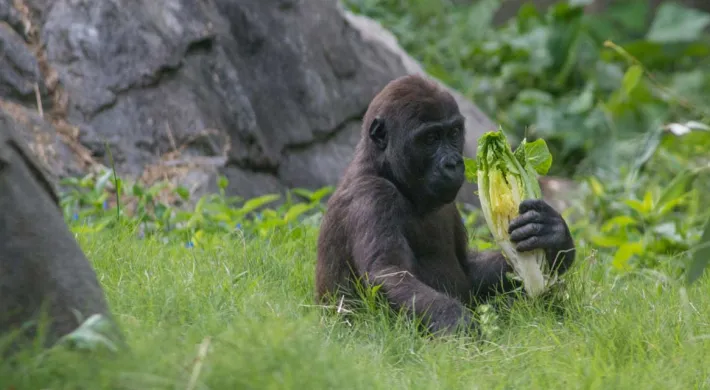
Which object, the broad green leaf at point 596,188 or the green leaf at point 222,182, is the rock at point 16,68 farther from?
the broad green leaf at point 596,188

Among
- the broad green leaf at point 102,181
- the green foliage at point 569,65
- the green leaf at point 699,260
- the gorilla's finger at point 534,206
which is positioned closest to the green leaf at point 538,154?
the gorilla's finger at point 534,206

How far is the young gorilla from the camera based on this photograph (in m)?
5.45

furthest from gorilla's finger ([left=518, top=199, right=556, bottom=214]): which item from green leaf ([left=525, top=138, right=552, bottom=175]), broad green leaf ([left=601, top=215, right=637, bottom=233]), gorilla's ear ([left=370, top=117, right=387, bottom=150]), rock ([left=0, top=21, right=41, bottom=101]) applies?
rock ([left=0, top=21, right=41, bottom=101])

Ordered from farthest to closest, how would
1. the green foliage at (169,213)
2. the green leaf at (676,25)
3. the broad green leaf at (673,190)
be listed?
the green leaf at (676,25), the broad green leaf at (673,190), the green foliage at (169,213)

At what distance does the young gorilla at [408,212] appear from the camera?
215 inches

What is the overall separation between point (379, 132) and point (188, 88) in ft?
11.4

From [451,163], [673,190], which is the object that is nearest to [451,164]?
[451,163]

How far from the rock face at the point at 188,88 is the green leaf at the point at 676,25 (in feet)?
20.2

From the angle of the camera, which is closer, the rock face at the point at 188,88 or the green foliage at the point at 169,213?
the green foliage at the point at 169,213

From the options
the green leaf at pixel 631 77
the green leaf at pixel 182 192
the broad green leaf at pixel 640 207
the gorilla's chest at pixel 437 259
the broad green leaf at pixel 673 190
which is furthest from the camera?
the green leaf at pixel 631 77

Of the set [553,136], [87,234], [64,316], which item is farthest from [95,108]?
[553,136]

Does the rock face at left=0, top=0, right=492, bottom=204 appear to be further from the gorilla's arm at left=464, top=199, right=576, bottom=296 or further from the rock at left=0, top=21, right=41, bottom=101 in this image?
the gorilla's arm at left=464, top=199, right=576, bottom=296

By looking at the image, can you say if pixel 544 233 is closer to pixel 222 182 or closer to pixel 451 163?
pixel 451 163

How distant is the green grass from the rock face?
2.24 meters
